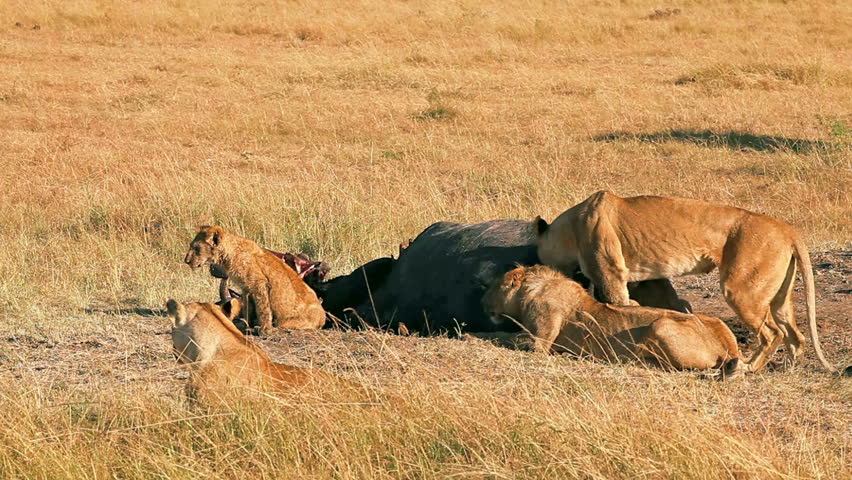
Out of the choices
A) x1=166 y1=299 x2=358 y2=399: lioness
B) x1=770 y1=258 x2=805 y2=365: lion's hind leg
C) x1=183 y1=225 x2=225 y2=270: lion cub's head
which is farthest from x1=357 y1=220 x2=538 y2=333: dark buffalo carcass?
x1=166 y1=299 x2=358 y2=399: lioness

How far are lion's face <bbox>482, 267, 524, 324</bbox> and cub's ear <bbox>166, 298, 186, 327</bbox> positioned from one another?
2.26 m

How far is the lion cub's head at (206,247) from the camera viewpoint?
6867 millimetres

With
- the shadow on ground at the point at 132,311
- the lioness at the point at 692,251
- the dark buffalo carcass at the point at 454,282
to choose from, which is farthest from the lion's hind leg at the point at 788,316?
the shadow on ground at the point at 132,311

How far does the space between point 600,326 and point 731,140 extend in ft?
29.5

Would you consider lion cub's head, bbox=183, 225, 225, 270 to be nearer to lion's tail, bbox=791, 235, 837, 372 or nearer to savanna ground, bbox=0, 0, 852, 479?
savanna ground, bbox=0, 0, 852, 479

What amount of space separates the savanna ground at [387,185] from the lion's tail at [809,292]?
15cm

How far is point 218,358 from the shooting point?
15.5ft

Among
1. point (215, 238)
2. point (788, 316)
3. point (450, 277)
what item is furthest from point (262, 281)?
point (788, 316)

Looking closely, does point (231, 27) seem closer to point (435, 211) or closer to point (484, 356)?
Result: point (435, 211)

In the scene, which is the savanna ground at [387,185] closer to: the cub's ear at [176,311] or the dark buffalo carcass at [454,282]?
the cub's ear at [176,311]

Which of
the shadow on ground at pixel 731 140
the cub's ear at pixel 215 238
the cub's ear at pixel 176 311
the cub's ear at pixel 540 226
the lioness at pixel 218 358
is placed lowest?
the shadow on ground at pixel 731 140

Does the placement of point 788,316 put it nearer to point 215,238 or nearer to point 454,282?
point 454,282

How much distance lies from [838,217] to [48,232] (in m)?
7.19

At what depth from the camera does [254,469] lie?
4258mm
